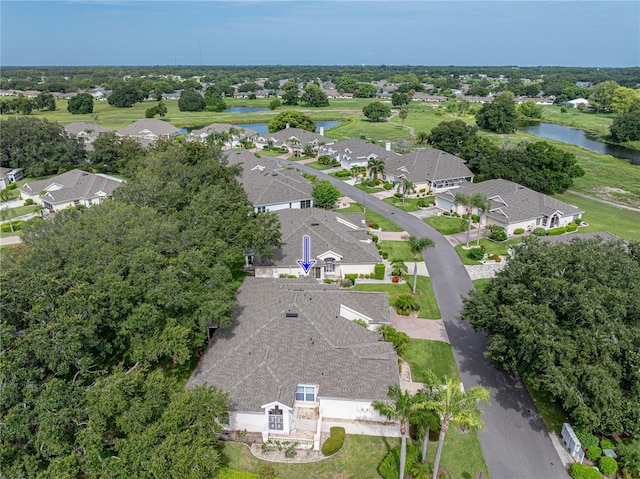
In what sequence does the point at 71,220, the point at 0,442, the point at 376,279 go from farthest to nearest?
the point at 376,279 < the point at 71,220 < the point at 0,442

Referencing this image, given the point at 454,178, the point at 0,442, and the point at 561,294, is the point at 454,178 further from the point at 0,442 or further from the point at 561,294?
the point at 0,442

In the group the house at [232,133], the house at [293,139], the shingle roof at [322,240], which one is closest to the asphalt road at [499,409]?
the shingle roof at [322,240]

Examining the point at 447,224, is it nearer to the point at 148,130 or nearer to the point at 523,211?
the point at 523,211

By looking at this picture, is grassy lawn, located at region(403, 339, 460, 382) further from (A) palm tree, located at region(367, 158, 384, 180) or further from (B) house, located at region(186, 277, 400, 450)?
(A) palm tree, located at region(367, 158, 384, 180)

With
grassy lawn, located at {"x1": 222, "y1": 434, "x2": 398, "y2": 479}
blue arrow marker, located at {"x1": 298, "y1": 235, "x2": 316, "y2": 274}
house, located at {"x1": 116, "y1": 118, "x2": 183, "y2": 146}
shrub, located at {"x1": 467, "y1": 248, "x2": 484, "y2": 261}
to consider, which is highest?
house, located at {"x1": 116, "y1": 118, "x2": 183, "y2": 146}

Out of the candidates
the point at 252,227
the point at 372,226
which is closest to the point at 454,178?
the point at 372,226

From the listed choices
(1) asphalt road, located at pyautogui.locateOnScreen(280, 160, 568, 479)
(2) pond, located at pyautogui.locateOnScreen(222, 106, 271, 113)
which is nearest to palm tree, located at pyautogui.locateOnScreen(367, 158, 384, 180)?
(1) asphalt road, located at pyautogui.locateOnScreen(280, 160, 568, 479)
